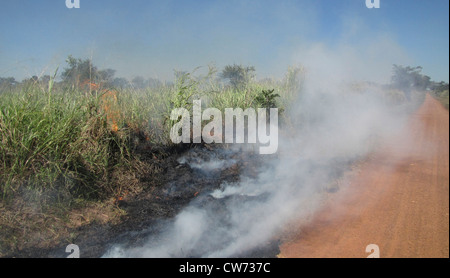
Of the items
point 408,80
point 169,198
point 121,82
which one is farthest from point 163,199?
point 408,80

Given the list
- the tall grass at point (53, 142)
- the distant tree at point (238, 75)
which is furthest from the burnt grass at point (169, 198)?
the distant tree at point (238, 75)

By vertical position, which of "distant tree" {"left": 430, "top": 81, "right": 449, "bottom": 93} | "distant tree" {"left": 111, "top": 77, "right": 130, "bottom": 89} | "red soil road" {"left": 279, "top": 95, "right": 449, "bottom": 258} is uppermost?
"distant tree" {"left": 111, "top": 77, "right": 130, "bottom": 89}

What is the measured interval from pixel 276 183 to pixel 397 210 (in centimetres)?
130

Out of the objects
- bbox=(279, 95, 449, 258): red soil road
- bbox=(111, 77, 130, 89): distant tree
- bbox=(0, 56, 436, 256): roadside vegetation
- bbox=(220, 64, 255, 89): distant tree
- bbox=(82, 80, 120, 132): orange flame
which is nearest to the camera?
bbox=(279, 95, 449, 258): red soil road

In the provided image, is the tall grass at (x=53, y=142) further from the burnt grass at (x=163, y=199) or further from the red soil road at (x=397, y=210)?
the red soil road at (x=397, y=210)

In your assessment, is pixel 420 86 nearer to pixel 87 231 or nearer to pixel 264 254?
pixel 264 254

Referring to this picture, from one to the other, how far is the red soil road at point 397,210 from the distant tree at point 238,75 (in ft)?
11.3

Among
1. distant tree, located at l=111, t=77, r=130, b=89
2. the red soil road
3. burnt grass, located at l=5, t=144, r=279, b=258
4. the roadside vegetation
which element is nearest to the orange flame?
the roadside vegetation

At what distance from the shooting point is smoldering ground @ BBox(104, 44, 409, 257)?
2.45 meters

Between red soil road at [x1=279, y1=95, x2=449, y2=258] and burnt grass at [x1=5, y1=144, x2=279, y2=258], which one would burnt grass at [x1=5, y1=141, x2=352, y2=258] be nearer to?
burnt grass at [x1=5, y1=144, x2=279, y2=258]

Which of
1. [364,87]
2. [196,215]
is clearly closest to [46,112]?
[196,215]

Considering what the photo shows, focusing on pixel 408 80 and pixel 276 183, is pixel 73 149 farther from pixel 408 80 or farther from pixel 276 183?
pixel 408 80

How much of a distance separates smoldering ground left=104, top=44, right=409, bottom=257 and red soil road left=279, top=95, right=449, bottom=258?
10.0 inches

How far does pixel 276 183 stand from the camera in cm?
355
